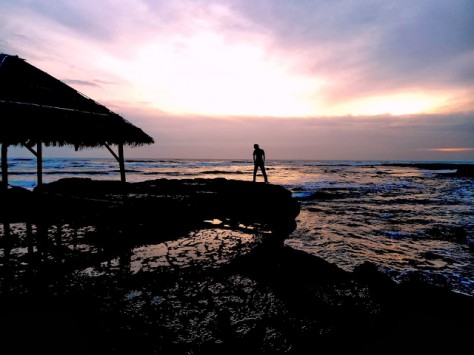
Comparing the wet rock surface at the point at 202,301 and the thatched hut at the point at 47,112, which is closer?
the wet rock surface at the point at 202,301

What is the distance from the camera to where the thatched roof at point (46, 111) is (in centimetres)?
505

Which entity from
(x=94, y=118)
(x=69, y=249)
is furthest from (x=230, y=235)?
(x=94, y=118)

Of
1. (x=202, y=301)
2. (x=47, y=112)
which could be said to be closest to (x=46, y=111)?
(x=47, y=112)

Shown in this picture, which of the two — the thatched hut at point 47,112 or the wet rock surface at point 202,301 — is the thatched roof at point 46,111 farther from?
the wet rock surface at point 202,301

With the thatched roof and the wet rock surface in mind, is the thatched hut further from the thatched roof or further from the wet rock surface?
the wet rock surface

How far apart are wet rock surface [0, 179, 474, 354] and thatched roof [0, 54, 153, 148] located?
8.54ft

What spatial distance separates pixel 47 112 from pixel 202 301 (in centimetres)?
498

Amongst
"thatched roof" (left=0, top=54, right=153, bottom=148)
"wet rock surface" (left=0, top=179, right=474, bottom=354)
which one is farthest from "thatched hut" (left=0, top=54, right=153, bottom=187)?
"wet rock surface" (left=0, top=179, right=474, bottom=354)

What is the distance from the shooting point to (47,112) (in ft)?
17.8

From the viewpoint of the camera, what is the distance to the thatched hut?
507cm

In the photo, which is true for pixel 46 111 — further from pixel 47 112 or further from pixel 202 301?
pixel 202 301

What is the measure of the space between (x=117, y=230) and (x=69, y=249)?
1.65 metres

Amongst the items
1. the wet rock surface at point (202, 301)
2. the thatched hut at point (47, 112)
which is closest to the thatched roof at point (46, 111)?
the thatched hut at point (47, 112)

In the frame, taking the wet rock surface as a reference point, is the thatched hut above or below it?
above
